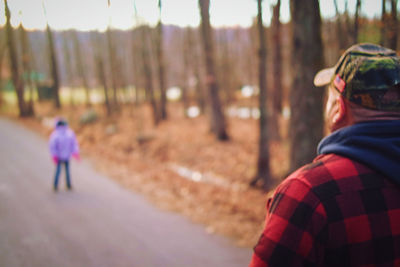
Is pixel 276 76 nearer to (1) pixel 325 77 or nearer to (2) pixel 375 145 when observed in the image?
(1) pixel 325 77

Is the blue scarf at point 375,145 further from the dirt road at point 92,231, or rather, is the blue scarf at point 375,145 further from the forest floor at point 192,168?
the forest floor at point 192,168

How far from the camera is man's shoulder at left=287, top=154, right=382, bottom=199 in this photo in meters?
1.28

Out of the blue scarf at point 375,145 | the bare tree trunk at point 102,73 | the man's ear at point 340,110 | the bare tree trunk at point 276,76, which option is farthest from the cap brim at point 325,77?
the bare tree trunk at point 102,73

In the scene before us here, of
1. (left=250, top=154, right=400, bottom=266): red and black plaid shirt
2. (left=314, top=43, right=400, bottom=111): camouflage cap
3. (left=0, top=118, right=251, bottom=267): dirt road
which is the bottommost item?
(left=0, top=118, right=251, bottom=267): dirt road

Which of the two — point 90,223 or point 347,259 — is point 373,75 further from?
point 90,223

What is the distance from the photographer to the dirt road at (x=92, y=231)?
4629mm

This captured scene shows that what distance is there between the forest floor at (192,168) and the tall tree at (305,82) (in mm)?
1936

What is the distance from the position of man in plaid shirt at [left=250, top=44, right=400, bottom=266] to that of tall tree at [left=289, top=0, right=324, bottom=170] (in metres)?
4.28

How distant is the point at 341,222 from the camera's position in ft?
4.13

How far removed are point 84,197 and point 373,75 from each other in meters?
7.31

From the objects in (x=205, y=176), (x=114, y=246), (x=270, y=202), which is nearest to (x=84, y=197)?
(x=114, y=246)

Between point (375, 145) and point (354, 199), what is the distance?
9.5 inches

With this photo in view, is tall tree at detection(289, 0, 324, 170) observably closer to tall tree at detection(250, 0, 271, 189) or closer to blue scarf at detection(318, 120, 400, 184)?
tall tree at detection(250, 0, 271, 189)

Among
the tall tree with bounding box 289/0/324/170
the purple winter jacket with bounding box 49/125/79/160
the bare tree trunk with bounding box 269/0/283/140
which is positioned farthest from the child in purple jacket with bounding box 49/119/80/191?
the bare tree trunk with bounding box 269/0/283/140
